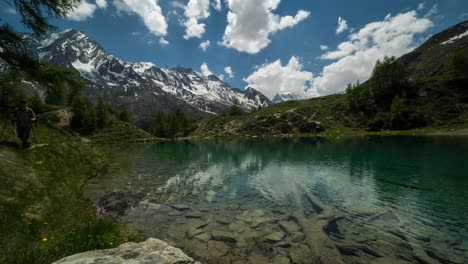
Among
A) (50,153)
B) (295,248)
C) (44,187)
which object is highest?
(50,153)

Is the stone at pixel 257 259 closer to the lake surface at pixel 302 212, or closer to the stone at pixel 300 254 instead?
the lake surface at pixel 302 212

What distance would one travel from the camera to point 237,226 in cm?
1648

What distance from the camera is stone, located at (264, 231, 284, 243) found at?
1434 cm

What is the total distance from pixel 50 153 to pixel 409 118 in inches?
5544

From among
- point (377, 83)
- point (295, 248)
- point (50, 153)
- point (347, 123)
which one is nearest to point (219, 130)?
point (347, 123)

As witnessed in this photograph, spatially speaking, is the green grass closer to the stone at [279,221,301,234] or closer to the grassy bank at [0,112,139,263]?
the grassy bank at [0,112,139,263]

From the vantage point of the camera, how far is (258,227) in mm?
16219

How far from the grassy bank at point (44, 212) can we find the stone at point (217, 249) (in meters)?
4.00

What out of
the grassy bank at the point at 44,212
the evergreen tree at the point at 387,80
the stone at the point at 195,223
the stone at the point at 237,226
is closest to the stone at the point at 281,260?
the stone at the point at 237,226

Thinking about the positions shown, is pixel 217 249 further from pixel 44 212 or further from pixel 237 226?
pixel 44 212

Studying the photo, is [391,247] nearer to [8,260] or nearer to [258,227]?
[258,227]

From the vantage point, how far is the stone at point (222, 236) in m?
14.5

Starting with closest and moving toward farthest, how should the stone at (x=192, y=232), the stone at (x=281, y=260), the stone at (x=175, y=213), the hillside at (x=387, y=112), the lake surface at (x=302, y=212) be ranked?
1. the stone at (x=281, y=260)
2. the lake surface at (x=302, y=212)
3. the stone at (x=192, y=232)
4. the stone at (x=175, y=213)
5. the hillside at (x=387, y=112)

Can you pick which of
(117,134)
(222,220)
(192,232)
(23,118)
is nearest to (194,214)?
(222,220)
